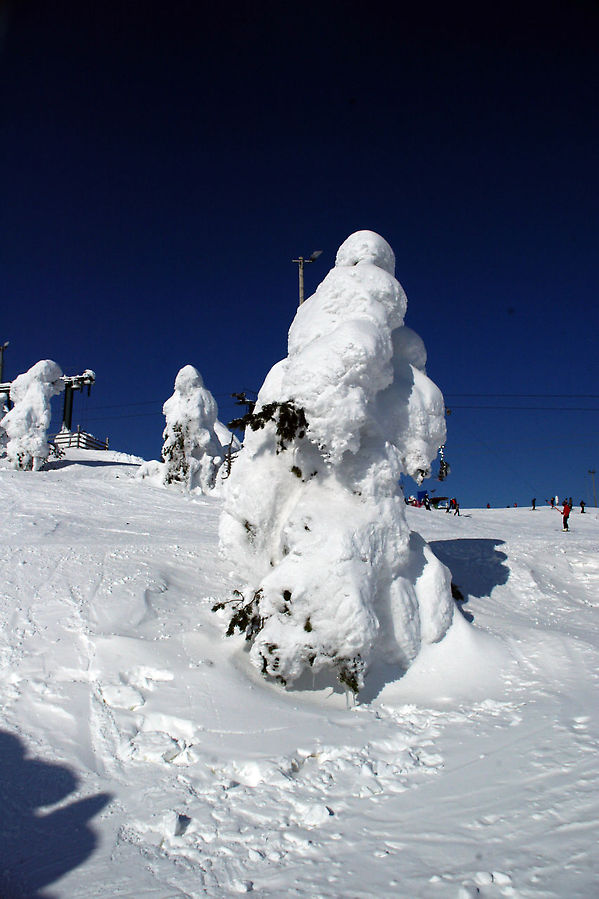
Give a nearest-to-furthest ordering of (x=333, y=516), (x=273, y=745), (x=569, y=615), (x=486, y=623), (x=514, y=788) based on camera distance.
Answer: (x=514, y=788) < (x=273, y=745) < (x=333, y=516) < (x=486, y=623) < (x=569, y=615)

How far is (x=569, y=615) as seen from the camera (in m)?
11.2

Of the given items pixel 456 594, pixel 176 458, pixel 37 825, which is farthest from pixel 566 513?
pixel 37 825

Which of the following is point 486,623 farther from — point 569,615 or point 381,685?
point 381,685

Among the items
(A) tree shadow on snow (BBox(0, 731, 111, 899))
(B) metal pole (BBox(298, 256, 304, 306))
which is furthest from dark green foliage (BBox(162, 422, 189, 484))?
(A) tree shadow on snow (BBox(0, 731, 111, 899))

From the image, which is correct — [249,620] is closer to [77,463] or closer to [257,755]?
[257,755]

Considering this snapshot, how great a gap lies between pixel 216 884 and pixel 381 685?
13.6 feet

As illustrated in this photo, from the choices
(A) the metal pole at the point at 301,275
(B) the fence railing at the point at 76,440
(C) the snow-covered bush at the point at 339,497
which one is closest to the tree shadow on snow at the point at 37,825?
(C) the snow-covered bush at the point at 339,497

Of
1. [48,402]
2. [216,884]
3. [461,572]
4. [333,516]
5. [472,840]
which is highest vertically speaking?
[48,402]

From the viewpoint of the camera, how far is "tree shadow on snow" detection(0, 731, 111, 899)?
3979 mm

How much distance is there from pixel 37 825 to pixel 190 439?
2116 cm

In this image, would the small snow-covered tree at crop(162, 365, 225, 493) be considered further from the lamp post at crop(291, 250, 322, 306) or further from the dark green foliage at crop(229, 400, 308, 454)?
the dark green foliage at crop(229, 400, 308, 454)

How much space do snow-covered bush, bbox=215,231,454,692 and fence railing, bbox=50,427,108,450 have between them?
103 ft

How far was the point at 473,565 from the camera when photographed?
44.2ft

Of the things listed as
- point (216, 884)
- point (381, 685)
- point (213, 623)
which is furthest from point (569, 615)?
point (216, 884)
